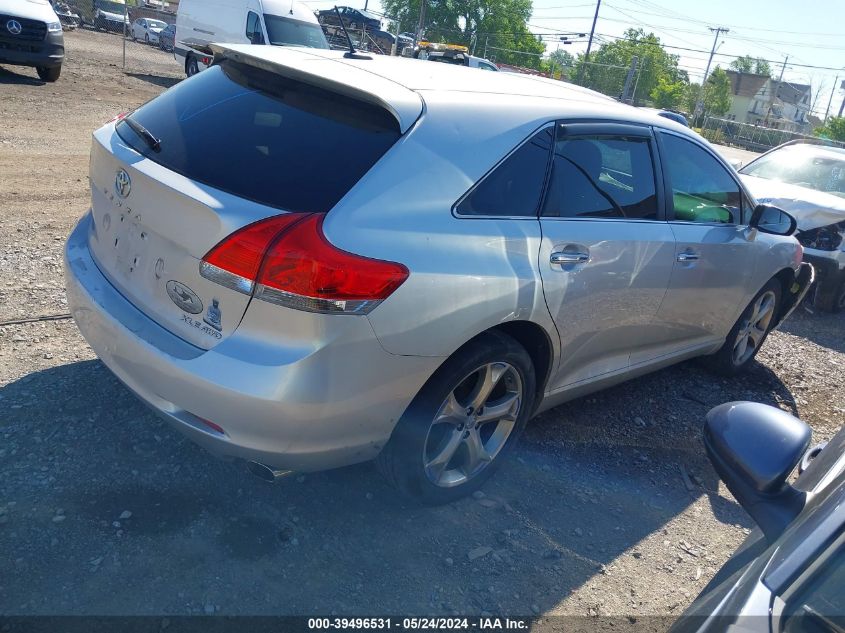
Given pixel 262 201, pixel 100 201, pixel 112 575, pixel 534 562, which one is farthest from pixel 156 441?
pixel 534 562

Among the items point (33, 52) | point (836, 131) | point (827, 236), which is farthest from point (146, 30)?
point (836, 131)

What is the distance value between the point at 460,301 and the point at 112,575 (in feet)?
5.12

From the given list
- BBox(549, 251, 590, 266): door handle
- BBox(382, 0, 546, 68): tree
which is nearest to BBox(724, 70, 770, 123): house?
BBox(382, 0, 546, 68): tree

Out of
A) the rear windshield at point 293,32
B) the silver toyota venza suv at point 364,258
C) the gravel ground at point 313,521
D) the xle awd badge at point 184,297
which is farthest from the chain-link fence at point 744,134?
the xle awd badge at point 184,297

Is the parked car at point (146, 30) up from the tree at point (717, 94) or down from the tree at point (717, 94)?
down

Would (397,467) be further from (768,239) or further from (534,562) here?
(768,239)

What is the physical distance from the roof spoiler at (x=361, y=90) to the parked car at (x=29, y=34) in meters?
11.5

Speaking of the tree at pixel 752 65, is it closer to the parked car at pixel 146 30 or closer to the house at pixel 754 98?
the house at pixel 754 98

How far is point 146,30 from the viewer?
37.5 meters

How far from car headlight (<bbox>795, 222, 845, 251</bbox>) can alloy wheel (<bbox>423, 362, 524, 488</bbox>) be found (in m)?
5.41

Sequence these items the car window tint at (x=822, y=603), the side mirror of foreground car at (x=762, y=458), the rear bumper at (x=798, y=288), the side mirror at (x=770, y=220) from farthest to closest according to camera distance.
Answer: the rear bumper at (x=798, y=288) < the side mirror at (x=770, y=220) < the side mirror of foreground car at (x=762, y=458) < the car window tint at (x=822, y=603)

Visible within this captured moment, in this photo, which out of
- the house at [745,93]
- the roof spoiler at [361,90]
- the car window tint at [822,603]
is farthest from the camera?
the house at [745,93]

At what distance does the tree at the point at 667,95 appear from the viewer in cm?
7616

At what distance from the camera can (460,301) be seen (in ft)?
8.94
